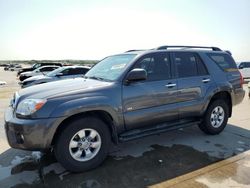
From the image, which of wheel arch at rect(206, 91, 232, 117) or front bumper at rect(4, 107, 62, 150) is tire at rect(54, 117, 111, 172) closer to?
front bumper at rect(4, 107, 62, 150)

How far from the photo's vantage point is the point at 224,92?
5.41 metres

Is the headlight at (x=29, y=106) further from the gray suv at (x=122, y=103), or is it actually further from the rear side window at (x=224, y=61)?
the rear side window at (x=224, y=61)

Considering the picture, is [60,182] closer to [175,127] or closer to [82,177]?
[82,177]

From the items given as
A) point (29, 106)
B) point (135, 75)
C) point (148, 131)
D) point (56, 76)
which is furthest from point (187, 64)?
point (56, 76)

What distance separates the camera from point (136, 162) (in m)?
3.94

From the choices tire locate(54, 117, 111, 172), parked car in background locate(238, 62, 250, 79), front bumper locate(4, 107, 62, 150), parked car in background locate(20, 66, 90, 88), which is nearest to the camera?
front bumper locate(4, 107, 62, 150)

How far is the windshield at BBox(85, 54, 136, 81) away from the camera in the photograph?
4129 millimetres

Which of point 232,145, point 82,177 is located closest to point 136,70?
point 82,177

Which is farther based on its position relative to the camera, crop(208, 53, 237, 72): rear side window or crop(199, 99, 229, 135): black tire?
crop(208, 53, 237, 72): rear side window

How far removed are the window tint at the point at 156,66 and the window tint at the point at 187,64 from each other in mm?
260

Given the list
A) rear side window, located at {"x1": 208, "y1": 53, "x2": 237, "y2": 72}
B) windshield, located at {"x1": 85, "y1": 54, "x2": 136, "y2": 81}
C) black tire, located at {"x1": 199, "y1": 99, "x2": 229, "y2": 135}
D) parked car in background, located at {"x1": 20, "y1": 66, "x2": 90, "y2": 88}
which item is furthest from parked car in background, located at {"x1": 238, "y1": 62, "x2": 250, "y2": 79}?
windshield, located at {"x1": 85, "y1": 54, "x2": 136, "y2": 81}

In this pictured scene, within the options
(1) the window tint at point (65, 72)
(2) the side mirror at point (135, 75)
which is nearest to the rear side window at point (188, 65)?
(2) the side mirror at point (135, 75)

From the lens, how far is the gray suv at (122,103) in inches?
131

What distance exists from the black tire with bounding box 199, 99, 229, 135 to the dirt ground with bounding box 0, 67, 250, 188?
0.14 meters
